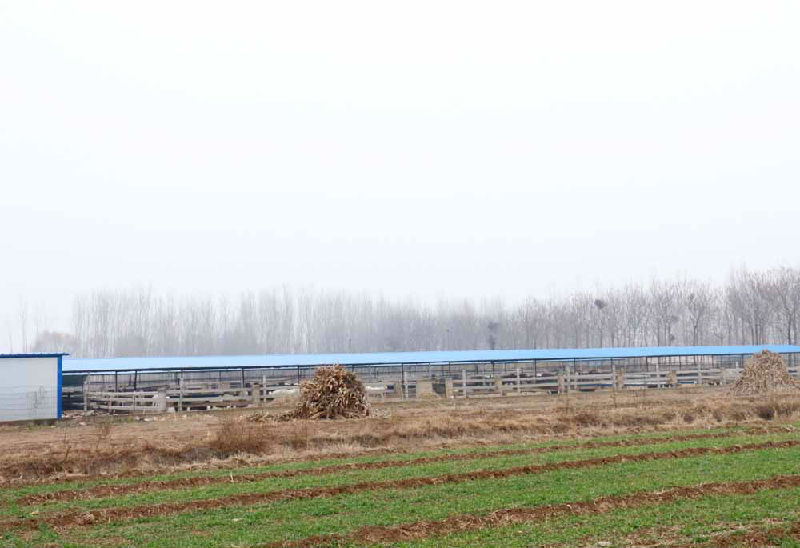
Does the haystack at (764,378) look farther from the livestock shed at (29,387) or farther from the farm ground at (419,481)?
the livestock shed at (29,387)

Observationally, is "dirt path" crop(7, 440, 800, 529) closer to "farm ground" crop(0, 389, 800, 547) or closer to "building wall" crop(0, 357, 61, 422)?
"farm ground" crop(0, 389, 800, 547)

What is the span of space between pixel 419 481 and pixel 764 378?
28.9 m

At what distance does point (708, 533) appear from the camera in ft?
36.2

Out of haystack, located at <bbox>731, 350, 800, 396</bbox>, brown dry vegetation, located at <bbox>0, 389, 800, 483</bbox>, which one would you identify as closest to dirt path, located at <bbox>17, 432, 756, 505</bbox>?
brown dry vegetation, located at <bbox>0, 389, 800, 483</bbox>

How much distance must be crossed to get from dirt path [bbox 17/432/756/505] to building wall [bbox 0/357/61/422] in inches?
626

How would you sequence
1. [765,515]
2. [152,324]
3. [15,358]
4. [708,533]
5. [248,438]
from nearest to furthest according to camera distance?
[708,533] < [765,515] < [248,438] < [15,358] < [152,324]

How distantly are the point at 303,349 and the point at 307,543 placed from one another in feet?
369

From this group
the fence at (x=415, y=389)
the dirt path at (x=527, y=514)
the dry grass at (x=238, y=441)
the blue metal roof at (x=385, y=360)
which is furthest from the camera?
the blue metal roof at (x=385, y=360)

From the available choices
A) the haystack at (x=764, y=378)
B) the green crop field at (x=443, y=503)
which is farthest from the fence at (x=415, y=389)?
the green crop field at (x=443, y=503)

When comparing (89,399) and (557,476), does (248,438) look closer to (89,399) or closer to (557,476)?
(557,476)

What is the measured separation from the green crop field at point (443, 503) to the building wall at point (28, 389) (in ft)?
48.4

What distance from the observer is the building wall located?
98.5ft

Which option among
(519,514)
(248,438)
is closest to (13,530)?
(519,514)

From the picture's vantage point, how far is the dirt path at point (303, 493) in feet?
42.8
